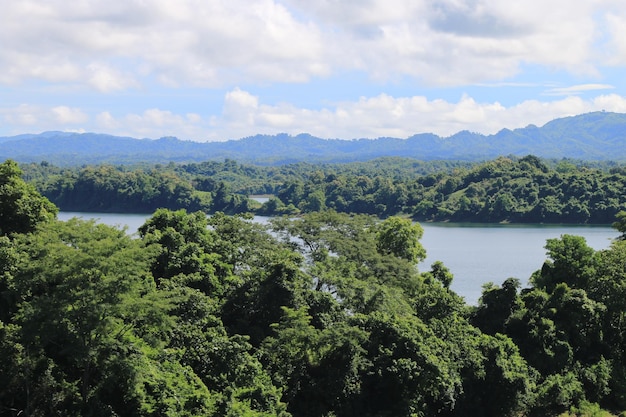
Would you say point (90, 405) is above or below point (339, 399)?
above

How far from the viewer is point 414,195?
91.5 meters

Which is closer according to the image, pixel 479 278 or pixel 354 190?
pixel 479 278

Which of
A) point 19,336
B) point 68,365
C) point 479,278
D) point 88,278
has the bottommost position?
point 479,278

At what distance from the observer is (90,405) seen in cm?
1442

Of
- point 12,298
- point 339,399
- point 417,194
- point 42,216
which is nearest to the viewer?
point 12,298

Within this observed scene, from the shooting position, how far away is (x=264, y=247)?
2547 centimetres

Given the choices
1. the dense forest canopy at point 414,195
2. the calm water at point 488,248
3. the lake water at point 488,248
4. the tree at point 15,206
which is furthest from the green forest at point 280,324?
the dense forest canopy at point 414,195

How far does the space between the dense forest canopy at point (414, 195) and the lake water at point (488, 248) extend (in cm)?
400

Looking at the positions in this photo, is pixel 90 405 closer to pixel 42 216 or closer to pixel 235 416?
pixel 235 416

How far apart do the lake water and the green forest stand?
897 cm

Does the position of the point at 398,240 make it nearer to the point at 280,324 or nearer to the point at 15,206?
the point at 280,324

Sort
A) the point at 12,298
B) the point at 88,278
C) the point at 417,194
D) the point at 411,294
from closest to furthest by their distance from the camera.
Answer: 1. the point at 88,278
2. the point at 12,298
3. the point at 411,294
4. the point at 417,194

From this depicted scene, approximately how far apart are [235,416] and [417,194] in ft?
261

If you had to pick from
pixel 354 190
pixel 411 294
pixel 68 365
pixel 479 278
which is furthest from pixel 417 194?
pixel 68 365
